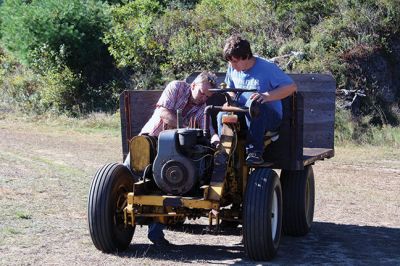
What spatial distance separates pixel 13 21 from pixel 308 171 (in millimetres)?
17783

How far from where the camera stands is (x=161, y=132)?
260 inches

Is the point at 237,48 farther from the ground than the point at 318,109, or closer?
farther from the ground

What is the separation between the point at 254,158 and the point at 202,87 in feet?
2.90

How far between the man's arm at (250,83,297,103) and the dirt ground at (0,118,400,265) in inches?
53.5

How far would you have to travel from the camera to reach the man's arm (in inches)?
259

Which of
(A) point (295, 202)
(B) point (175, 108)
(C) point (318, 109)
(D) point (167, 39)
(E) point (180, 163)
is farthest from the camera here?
(D) point (167, 39)

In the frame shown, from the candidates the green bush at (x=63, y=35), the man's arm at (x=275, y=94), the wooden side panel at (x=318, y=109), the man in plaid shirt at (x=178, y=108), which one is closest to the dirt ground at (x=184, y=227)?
the man in plaid shirt at (x=178, y=108)

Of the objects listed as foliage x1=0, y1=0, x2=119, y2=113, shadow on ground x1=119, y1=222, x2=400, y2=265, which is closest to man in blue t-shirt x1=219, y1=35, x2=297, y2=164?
shadow on ground x1=119, y1=222, x2=400, y2=265

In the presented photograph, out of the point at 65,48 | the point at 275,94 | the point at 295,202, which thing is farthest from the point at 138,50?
the point at 275,94

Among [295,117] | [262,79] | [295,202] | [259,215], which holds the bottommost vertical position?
[295,202]

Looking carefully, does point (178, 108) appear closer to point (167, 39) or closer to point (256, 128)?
point (256, 128)

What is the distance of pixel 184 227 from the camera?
7.96 meters

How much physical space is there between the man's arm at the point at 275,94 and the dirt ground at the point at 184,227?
1.36 meters

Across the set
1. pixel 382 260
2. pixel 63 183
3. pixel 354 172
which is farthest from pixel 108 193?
pixel 354 172
